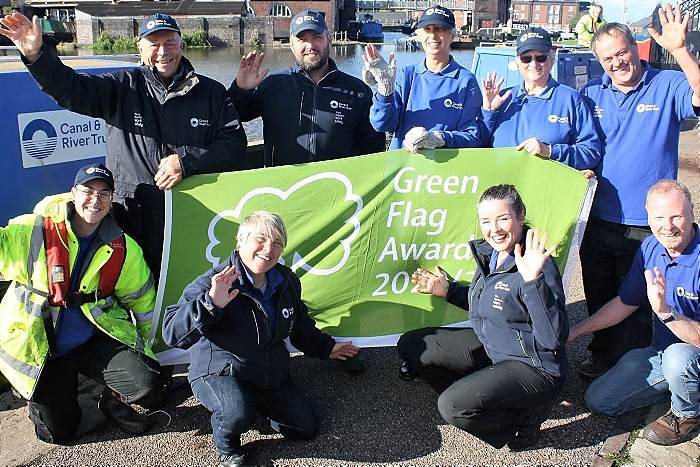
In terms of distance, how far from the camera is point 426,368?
3.88 meters

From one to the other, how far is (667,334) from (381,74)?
2289 millimetres

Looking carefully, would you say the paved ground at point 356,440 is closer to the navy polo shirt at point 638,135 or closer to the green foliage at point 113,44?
the navy polo shirt at point 638,135

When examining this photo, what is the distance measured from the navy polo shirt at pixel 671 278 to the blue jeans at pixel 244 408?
2.08m

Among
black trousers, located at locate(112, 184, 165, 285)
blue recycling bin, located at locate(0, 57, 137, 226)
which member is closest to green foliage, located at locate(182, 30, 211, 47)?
blue recycling bin, located at locate(0, 57, 137, 226)

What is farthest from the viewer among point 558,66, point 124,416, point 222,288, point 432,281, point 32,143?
point 558,66

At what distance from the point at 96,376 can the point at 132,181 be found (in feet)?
3.81

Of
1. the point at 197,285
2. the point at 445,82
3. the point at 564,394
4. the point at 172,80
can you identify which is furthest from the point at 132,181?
the point at 564,394

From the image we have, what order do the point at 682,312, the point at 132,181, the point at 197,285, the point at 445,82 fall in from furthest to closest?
the point at 445,82 → the point at 132,181 → the point at 682,312 → the point at 197,285

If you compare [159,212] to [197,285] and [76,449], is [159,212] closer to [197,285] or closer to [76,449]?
[197,285]

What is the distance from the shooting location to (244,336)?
346cm

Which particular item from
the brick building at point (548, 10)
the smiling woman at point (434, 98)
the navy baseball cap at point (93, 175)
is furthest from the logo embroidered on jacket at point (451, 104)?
the brick building at point (548, 10)

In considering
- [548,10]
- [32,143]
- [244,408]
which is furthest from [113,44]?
[548,10]

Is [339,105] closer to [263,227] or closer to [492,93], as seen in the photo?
[492,93]

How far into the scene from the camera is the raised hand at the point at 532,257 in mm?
3227
